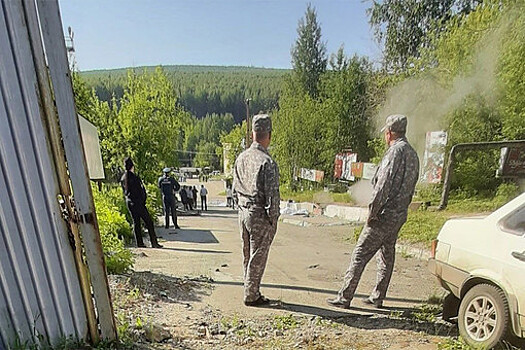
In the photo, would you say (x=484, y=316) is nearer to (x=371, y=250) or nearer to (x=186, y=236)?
(x=371, y=250)

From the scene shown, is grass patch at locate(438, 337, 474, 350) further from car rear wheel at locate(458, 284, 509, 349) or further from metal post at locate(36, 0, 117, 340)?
metal post at locate(36, 0, 117, 340)

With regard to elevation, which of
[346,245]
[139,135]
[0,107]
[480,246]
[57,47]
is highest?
[57,47]

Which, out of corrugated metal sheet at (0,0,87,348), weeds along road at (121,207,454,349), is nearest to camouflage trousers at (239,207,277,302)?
weeds along road at (121,207,454,349)

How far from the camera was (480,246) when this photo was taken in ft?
10.8

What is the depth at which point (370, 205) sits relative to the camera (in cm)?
383

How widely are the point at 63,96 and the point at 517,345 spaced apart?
148 inches

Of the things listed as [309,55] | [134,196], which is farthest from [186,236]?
[309,55]

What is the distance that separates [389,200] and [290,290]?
5.89 ft

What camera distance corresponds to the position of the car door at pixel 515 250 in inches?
112

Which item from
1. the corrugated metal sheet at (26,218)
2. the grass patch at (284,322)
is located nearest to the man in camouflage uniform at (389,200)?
the grass patch at (284,322)

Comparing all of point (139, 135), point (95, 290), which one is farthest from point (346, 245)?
point (139, 135)

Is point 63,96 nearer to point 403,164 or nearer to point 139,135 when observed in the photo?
point 403,164

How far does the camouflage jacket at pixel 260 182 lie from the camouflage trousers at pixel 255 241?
0.30ft

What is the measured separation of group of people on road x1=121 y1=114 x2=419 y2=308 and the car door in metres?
0.89
